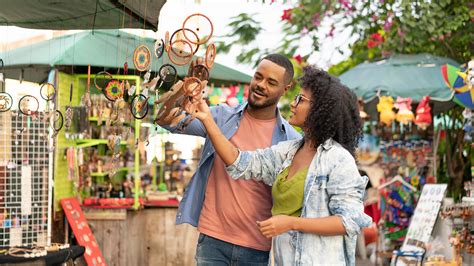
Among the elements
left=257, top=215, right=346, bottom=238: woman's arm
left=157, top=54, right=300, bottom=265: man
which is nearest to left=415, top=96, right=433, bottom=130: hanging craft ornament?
left=157, top=54, right=300, bottom=265: man

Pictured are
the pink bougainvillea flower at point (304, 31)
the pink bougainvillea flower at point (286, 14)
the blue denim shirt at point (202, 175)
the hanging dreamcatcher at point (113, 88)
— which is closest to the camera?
the blue denim shirt at point (202, 175)

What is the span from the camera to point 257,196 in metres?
4.44

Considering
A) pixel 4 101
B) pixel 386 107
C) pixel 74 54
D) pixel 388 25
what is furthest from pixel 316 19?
pixel 4 101

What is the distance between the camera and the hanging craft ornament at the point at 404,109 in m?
10.6

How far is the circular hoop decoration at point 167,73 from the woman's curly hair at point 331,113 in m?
0.90

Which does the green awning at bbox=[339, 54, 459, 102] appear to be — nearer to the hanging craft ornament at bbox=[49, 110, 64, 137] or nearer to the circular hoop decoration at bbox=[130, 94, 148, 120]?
the hanging craft ornament at bbox=[49, 110, 64, 137]

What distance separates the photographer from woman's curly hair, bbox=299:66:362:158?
3945 mm

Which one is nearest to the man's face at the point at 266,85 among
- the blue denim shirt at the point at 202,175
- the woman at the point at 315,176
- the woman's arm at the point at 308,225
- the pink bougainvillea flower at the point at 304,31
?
the blue denim shirt at the point at 202,175

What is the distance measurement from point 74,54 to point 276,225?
5320 millimetres

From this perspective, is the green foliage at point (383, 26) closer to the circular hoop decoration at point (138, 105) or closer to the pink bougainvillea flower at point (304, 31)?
the pink bougainvillea flower at point (304, 31)

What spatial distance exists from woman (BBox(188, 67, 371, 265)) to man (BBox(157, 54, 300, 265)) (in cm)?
28

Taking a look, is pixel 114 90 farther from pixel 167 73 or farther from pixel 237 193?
pixel 237 193

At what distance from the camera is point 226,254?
4438 millimetres

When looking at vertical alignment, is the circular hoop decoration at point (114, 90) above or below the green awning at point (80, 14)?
below
